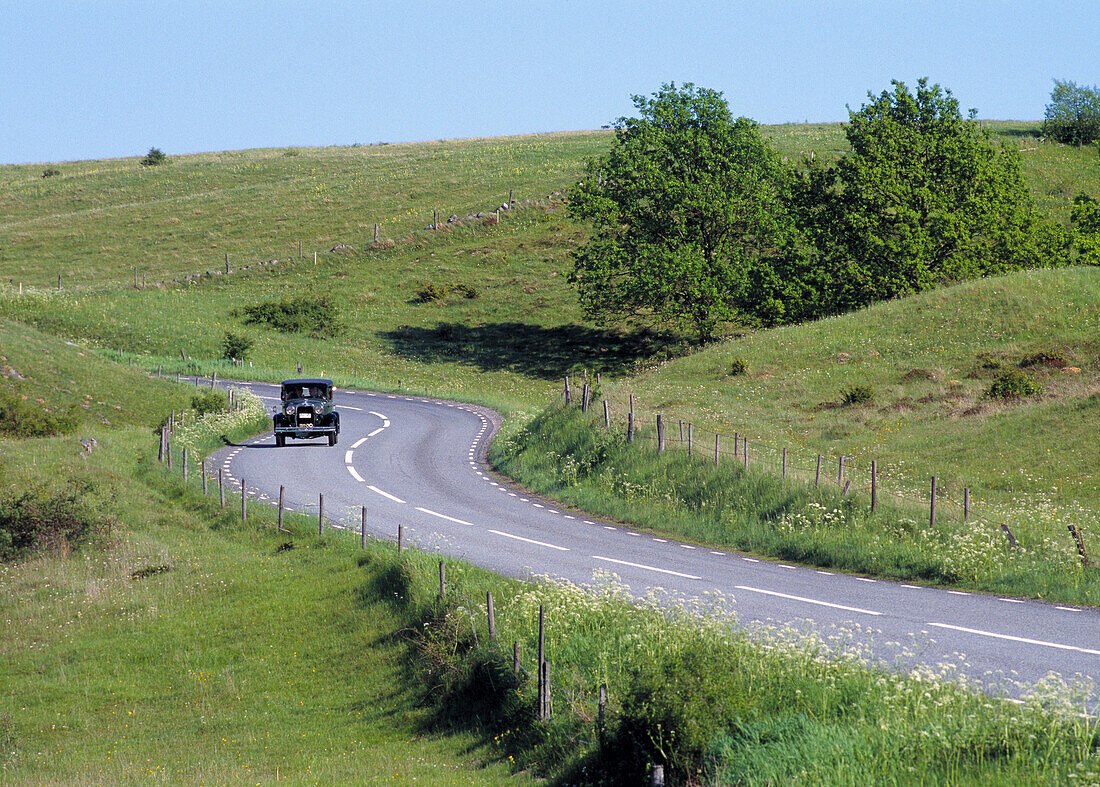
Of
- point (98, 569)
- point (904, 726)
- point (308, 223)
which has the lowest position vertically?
point (98, 569)

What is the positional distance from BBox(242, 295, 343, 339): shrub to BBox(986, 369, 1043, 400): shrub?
152ft

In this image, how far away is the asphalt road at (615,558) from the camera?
51.5 ft

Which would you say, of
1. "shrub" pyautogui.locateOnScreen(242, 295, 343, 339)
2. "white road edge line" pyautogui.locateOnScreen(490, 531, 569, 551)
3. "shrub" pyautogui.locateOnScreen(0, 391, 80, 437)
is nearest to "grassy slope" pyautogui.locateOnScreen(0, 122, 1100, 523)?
"shrub" pyautogui.locateOnScreen(242, 295, 343, 339)

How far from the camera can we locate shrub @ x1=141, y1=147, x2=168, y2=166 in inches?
5664

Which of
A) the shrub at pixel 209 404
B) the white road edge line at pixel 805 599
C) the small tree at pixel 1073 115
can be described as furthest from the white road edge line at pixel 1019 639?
the small tree at pixel 1073 115

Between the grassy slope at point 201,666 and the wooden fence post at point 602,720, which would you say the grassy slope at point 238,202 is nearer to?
the grassy slope at point 201,666

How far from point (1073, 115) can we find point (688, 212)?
83.2m

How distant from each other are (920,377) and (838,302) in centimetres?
1406

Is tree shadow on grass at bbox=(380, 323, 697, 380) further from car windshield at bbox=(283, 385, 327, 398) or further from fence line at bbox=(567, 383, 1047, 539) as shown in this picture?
car windshield at bbox=(283, 385, 327, 398)

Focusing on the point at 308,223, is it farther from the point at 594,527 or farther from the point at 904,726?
the point at 904,726

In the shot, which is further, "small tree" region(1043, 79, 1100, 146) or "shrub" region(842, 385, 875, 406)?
"small tree" region(1043, 79, 1100, 146)

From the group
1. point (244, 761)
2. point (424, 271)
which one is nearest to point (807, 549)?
point (244, 761)

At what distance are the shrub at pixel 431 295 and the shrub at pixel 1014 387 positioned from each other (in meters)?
46.5

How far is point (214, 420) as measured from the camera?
145ft
